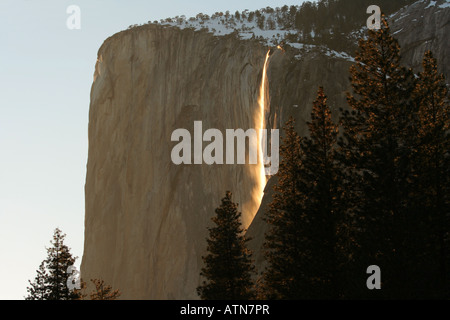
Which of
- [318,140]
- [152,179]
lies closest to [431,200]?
[318,140]

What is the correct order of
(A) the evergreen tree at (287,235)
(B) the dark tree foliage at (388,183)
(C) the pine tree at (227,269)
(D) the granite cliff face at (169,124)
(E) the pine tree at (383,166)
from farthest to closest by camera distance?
(D) the granite cliff face at (169,124) → (C) the pine tree at (227,269) → (A) the evergreen tree at (287,235) → (E) the pine tree at (383,166) → (B) the dark tree foliage at (388,183)

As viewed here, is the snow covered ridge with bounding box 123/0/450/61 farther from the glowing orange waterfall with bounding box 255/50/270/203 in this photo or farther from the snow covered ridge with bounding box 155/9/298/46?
the glowing orange waterfall with bounding box 255/50/270/203

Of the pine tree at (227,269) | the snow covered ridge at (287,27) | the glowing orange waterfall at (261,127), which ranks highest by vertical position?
the snow covered ridge at (287,27)

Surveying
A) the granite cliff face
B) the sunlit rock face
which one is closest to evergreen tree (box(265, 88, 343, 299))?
the granite cliff face

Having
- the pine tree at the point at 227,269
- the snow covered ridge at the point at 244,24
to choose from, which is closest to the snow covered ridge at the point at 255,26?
the snow covered ridge at the point at 244,24

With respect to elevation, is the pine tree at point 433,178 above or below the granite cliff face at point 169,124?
below

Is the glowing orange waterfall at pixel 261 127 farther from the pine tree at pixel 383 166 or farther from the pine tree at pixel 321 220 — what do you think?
the pine tree at pixel 383 166

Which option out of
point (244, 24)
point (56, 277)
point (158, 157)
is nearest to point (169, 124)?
point (158, 157)

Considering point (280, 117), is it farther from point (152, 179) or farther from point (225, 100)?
point (152, 179)
